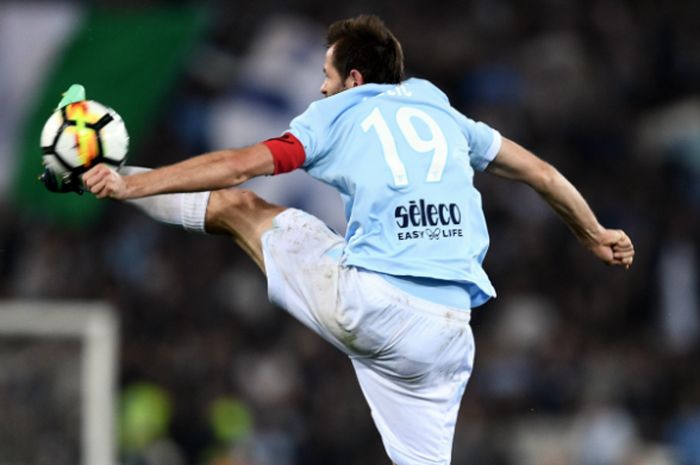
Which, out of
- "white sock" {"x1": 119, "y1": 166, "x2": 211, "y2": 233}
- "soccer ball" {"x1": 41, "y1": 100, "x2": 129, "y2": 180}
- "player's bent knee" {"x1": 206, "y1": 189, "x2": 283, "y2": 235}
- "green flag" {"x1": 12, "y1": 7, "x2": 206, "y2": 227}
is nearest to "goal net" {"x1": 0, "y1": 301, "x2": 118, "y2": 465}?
"green flag" {"x1": 12, "y1": 7, "x2": 206, "y2": 227}

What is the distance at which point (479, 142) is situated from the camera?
6.06 m

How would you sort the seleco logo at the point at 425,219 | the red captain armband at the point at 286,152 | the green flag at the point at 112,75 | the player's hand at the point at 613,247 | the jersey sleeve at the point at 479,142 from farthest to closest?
the green flag at the point at 112,75, the player's hand at the point at 613,247, the jersey sleeve at the point at 479,142, the seleco logo at the point at 425,219, the red captain armband at the point at 286,152

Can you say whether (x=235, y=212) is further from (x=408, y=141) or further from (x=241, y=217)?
(x=408, y=141)

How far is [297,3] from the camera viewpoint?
14.9 metres

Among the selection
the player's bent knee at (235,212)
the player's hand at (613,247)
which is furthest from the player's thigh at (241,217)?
the player's hand at (613,247)

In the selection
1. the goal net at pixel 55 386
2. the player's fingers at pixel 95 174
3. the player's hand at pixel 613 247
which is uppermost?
the player's fingers at pixel 95 174

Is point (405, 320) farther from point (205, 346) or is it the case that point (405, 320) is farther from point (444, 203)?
point (205, 346)

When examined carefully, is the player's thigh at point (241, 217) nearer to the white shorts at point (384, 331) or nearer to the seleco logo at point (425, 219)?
the white shorts at point (384, 331)

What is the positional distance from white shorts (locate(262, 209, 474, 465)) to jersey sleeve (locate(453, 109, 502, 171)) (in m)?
0.62

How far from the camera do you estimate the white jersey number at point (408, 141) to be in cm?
569

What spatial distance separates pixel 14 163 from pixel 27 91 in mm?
670

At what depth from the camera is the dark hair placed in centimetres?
591

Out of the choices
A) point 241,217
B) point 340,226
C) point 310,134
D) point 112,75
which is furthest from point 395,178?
point 112,75

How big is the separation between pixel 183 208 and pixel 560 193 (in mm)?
1486
